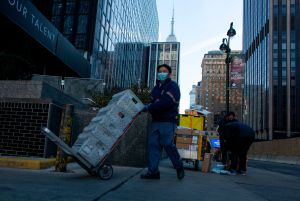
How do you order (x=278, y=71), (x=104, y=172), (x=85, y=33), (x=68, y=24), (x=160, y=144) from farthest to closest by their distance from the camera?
(x=278, y=71) < (x=68, y=24) < (x=85, y=33) < (x=160, y=144) < (x=104, y=172)

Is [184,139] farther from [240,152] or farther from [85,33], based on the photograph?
[85,33]

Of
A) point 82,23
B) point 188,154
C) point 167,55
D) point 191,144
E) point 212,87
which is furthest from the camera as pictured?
point 167,55

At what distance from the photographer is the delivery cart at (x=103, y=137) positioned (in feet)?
16.4

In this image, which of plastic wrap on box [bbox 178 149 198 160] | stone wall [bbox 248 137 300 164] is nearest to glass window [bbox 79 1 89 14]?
stone wall [bbox 248 137 300 164]

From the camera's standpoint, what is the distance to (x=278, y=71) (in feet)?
285

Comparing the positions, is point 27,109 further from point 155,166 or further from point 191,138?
point 191,138

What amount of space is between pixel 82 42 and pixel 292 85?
2661 inches

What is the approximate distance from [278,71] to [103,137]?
87901mm

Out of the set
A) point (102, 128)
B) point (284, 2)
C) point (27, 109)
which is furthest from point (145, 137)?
point (284, 2)

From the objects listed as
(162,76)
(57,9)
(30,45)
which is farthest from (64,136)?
(57,9)

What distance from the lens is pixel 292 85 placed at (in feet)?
283

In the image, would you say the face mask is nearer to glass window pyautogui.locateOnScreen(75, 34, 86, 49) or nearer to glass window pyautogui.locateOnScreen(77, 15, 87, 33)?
glass window pyautogui.locateOnScreen(75, 34, 86, 49)

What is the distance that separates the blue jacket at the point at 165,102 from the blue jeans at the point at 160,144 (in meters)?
0.12

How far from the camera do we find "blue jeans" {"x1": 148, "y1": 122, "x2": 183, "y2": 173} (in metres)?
5.91
